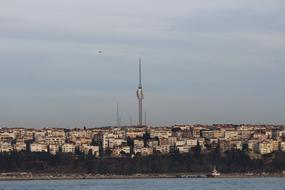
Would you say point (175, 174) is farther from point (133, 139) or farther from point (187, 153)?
point (133, 139)

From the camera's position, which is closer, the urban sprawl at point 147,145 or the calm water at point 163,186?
the calm water at point 163,186

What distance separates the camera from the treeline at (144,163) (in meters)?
166

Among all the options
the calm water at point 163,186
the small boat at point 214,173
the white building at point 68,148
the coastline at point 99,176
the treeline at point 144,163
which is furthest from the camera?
the white building at point 68,148

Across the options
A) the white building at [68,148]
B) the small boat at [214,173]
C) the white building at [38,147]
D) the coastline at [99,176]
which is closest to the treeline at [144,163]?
the coastline at [99,176]

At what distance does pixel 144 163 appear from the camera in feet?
559

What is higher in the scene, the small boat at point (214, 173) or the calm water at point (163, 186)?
the small boat at point (214, 173)

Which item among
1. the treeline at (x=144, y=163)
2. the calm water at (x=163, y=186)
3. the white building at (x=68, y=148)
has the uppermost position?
the white building at (x=68, y=148)

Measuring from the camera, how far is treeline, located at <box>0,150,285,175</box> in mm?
166250

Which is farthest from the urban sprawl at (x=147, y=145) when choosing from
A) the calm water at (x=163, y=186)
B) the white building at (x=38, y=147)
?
the calm water at (x=163, y=186)

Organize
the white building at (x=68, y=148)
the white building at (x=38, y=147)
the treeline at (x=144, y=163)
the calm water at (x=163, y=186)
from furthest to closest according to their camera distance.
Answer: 1. the white building at (x=38, y=147)
2. the white building at (x=68, y=148)
3. the treeline at (x=144, y=163)
4. the calm water at (x=163, y=186)

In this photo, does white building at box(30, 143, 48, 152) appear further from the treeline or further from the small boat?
the small boat

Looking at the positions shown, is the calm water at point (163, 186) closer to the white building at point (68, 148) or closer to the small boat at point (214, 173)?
the small boat at point (214, 173)

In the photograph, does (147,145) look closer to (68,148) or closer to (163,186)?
(68,148)

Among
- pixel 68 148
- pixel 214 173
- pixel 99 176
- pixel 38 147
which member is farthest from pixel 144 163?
pixel 38 147
